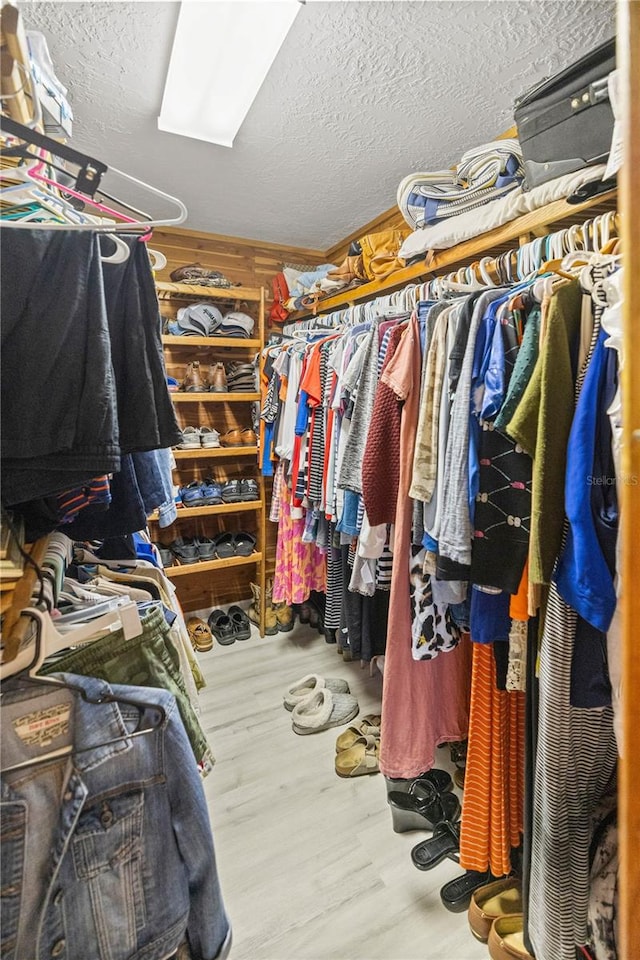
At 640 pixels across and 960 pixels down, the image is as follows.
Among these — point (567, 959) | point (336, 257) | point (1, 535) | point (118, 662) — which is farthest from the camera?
point (336, 257)

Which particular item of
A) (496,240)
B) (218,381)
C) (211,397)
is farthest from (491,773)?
(218,381)

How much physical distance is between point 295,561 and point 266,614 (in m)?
0.60

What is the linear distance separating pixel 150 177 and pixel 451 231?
1.38 metres

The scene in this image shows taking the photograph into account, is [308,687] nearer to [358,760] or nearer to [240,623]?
[358,760]

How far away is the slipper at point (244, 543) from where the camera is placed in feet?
9.03

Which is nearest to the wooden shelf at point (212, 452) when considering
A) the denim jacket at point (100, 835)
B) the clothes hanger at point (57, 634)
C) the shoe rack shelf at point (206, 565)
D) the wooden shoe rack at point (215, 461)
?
the wooden shoe rack at point (215, 461)

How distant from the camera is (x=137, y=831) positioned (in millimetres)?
678

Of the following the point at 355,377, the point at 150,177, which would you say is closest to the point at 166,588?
the point at 355,377

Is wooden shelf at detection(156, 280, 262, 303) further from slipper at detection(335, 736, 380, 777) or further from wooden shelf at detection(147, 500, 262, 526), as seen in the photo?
slipper at detection(335, 736, 380, 777)

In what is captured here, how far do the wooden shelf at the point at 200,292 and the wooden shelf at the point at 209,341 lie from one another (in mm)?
223

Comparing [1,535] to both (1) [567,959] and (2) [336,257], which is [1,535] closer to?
(1) [567,959]

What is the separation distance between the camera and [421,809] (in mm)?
1506

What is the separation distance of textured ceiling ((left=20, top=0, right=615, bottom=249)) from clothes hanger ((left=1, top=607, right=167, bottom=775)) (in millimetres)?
1451

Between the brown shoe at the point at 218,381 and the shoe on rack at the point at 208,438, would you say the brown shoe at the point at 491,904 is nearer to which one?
the shoe on rack at the point at 208,438
